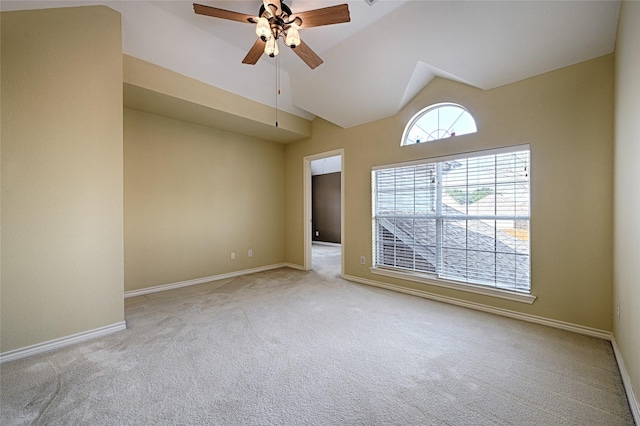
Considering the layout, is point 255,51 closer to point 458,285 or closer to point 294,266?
point 458,285

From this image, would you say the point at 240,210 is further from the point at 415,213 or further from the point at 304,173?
the point at 415,213

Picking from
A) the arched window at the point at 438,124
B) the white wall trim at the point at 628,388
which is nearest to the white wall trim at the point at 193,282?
the arched window at the point at 438,124

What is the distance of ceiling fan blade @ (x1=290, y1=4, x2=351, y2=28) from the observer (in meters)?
2.02

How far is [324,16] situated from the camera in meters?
2.10

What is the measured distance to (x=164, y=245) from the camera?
393 centimetres

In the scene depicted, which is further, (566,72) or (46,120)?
(566,72)

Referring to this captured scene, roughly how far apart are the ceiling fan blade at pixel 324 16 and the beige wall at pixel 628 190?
174cm

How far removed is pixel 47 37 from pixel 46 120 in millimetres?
681

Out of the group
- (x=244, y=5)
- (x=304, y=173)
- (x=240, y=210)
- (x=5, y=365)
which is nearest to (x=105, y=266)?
(x=5, y=365)

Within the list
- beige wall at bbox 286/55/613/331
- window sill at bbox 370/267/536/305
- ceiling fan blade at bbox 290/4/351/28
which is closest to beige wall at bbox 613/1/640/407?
beige wall at bbox 286/55/613/331

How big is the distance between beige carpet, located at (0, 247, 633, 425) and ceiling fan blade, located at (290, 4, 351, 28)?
2.63 metres

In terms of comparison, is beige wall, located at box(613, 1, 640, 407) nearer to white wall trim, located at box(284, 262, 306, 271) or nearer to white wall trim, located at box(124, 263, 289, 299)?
white wall trim, located at box(284, 262, 306, 271)

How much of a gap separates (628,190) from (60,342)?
4.36 m

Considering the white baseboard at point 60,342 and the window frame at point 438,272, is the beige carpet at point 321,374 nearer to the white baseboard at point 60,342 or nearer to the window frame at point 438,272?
the white baseboard at point 60,342
